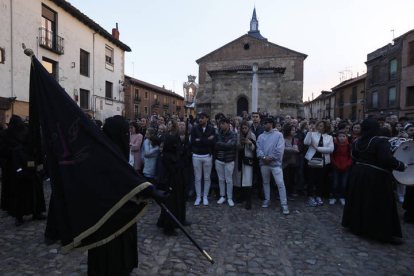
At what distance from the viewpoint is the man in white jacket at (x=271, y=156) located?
544cm

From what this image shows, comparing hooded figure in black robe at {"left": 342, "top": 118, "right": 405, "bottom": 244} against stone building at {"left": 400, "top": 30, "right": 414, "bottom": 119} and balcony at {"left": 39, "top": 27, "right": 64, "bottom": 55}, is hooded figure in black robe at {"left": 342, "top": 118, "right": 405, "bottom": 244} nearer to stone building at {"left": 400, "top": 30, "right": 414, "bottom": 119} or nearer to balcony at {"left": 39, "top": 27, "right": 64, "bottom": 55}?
balcony at {"left": 39, "top": 27, "right": 64, "bottom": 55}

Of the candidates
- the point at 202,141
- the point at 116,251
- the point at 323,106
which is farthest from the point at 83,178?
the point at 323,106

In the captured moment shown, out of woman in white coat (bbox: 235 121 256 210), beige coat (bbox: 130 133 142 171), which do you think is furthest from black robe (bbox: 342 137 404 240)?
beige coat (bbox: 130 133 142 171)

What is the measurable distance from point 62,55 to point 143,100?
1743 cm

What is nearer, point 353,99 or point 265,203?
point 265,203

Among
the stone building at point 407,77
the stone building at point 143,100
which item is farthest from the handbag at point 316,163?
the stone building at point 407,77

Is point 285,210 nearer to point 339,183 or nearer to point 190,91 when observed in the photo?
point 339,183

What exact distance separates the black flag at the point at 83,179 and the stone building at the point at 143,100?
25222 millimetres

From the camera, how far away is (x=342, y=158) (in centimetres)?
583

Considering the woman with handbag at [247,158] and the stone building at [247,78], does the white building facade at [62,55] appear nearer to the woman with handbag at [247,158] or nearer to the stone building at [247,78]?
the stone building at [247,78]

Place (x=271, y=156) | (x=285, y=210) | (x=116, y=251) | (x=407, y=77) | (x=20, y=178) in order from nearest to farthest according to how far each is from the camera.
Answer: (x=116, y=251), (x=20, y=178), (x=285, y=210), (x=271, y=156), (x=407, y=77)

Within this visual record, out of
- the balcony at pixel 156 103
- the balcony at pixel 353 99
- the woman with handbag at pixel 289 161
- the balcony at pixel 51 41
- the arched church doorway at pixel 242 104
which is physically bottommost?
the woman with handbag at pixel 289 161

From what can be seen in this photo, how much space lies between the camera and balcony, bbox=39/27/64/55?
15.3 metres

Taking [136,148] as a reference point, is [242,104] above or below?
above
